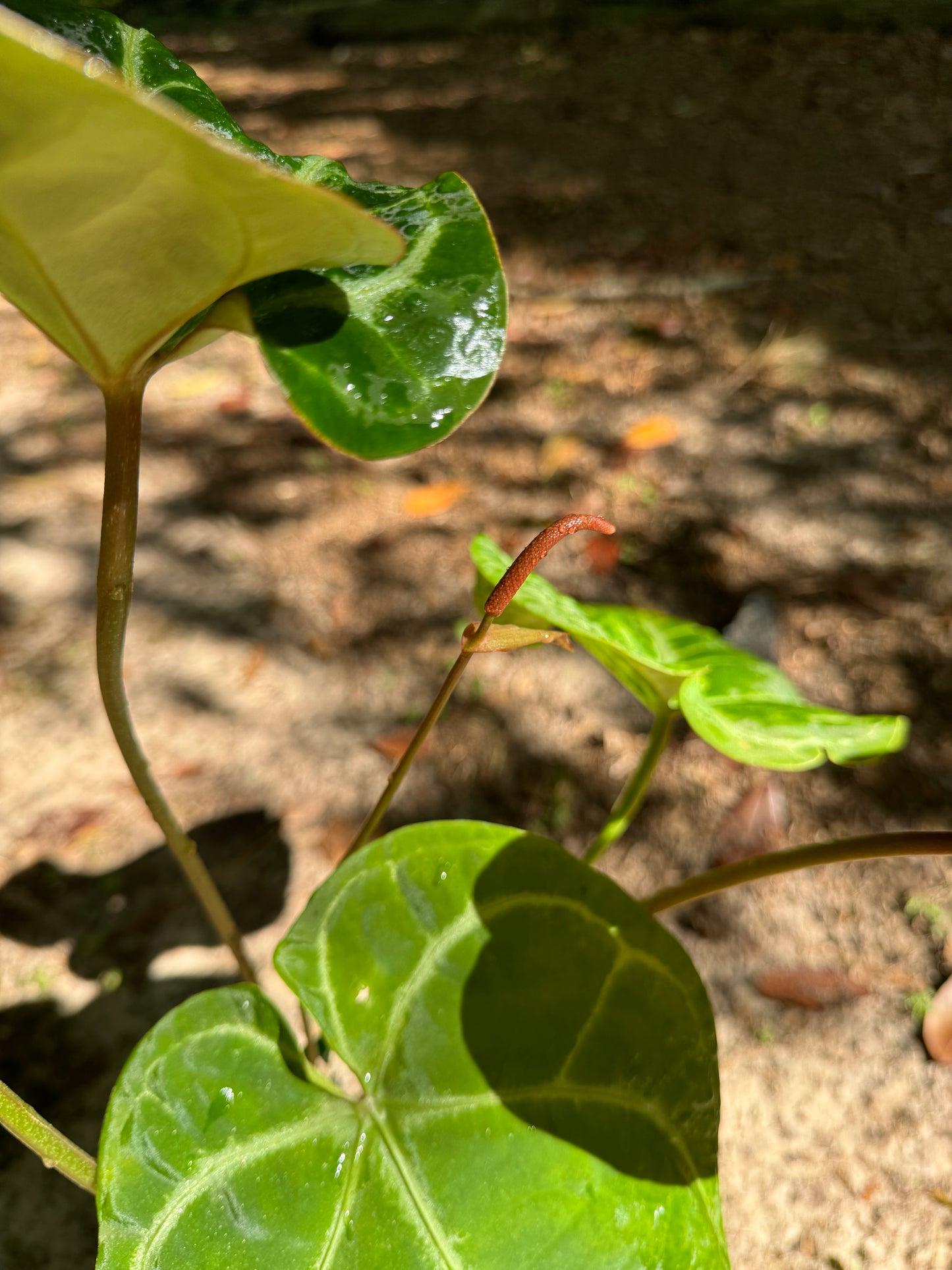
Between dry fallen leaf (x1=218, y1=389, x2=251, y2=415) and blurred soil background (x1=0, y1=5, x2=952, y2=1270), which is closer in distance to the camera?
blurred soil background (x1=0, y1=5, x2=952, y2=1270)

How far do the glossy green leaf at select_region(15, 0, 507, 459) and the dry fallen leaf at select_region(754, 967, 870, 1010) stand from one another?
82 cm

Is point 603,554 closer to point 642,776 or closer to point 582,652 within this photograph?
point 582,652

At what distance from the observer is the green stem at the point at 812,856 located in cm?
53

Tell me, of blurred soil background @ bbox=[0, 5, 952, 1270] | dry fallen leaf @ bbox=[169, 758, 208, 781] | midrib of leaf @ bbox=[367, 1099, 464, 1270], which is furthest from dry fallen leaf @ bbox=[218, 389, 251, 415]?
midrib of leaf @ bbox=[367, 1099, 464, 1270]

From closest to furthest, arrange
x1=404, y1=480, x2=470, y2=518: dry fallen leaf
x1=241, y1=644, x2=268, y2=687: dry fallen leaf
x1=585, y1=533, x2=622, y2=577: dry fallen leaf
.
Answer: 1. x1=241, y1=644, x2=268, y2=687: dry fallen leaf
2. x1=585, y1=533, x2=622, y2=577: dry fallen leaf
3. x1=404, y1=480, x2=470, y2=518: dry fallen leaf

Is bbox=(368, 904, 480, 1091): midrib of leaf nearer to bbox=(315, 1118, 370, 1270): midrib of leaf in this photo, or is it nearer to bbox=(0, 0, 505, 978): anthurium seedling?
bbox=(315, 1118, 370, 1270): midrib of leaf

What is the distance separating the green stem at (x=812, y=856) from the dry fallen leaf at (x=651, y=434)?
1.24 m

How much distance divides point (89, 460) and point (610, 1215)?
1654 mm

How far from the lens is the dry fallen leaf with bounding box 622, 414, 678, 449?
72.1 inches

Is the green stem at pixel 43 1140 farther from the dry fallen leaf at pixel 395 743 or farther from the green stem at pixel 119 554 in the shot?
the dry fallen leaf at pixel 395 743

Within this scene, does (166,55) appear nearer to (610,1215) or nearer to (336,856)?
(610,1215)

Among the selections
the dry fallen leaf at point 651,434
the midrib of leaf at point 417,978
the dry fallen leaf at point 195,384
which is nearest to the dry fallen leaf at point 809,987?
the midrib of leaf at point 417,978

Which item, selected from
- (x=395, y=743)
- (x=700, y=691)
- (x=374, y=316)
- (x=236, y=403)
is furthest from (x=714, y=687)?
(x=236, y=403)

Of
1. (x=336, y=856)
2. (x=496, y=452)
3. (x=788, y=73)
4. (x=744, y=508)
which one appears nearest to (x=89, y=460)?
(x=496, y=452)
